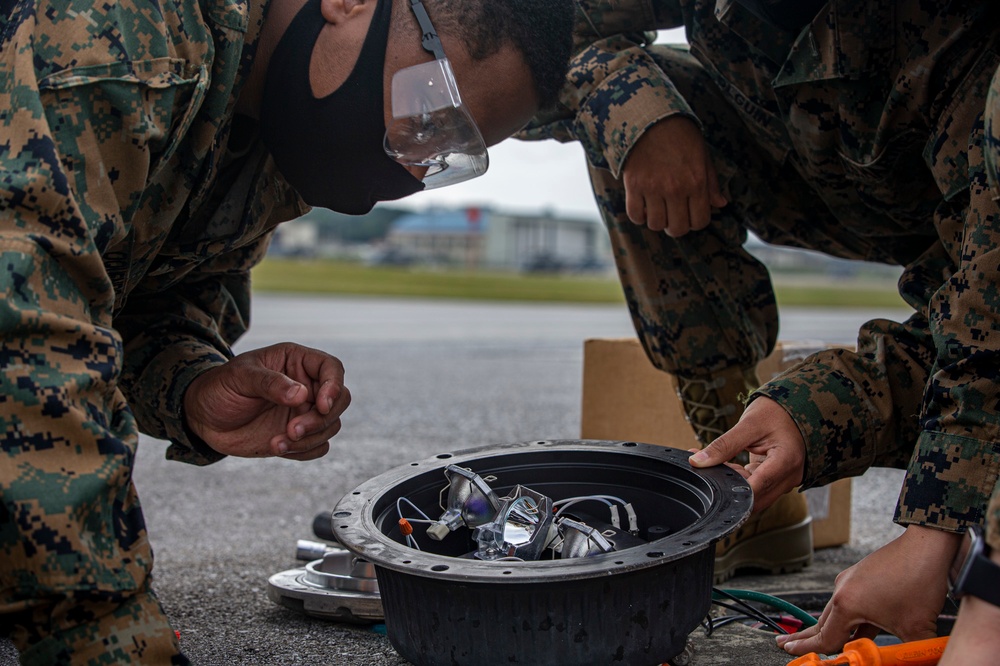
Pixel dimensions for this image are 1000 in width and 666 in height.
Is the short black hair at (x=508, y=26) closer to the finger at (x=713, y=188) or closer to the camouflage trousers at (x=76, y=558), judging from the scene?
the finger at (x=713, y=188)

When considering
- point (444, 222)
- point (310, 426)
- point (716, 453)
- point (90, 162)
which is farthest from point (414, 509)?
point (444, 222)

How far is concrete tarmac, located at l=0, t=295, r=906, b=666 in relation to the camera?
5.69 ft

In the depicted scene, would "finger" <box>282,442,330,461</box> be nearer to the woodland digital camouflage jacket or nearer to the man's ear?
the woodland digital camouflage jacket

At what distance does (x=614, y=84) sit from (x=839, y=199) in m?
0.56

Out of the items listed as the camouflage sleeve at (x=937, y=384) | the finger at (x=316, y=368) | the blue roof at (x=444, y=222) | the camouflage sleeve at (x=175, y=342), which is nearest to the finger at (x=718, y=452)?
the camouflage sleeve at (x=937, y=384)

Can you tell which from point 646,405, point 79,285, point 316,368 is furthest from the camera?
point 646,405

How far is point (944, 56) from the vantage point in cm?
158

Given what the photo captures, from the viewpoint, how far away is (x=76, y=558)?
104 centimetres

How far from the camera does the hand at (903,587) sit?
1.33m

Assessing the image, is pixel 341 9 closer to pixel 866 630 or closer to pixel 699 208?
pixel 699 208

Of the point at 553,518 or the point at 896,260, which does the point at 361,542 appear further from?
the point at 896,260

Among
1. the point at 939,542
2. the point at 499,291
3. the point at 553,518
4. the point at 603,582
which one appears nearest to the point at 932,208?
the point at 939,542

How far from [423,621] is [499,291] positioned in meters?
25.7

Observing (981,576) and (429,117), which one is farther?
(429,117)
